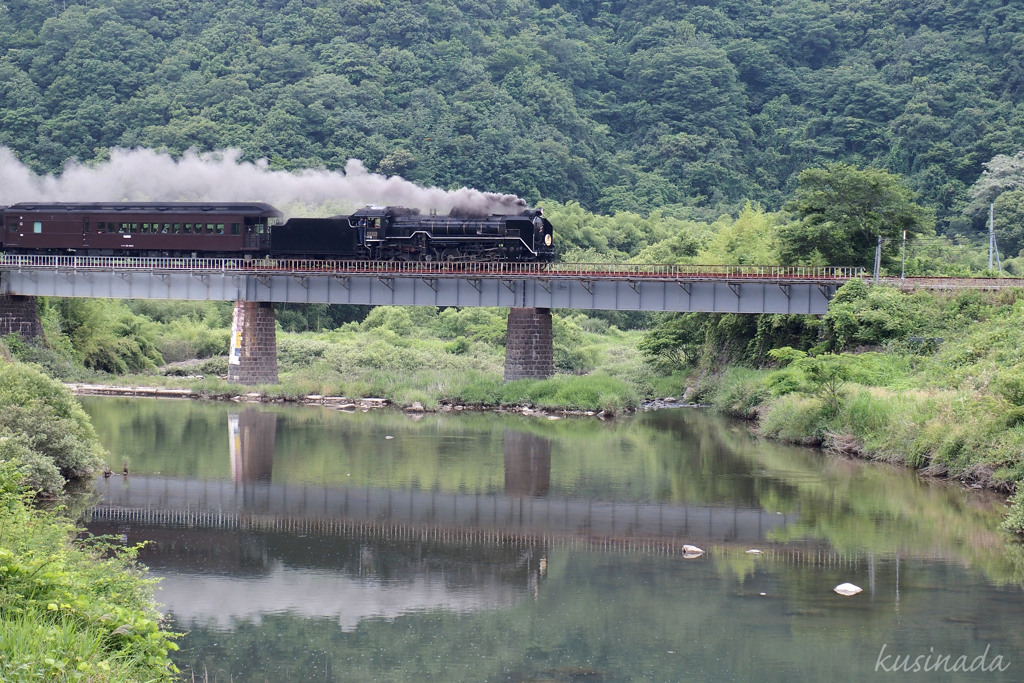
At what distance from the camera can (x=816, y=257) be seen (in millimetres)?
61844

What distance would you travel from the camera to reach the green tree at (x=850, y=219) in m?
62.7

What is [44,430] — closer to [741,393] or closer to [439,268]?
[439,268]

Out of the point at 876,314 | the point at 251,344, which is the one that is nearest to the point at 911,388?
the point at 876,314

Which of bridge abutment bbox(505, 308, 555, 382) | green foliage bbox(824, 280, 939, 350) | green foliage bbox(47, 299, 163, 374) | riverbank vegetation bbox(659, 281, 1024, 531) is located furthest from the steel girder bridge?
green foliage bbox(47, 299, 163, 374)

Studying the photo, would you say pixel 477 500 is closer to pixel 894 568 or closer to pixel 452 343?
pixel 894 568

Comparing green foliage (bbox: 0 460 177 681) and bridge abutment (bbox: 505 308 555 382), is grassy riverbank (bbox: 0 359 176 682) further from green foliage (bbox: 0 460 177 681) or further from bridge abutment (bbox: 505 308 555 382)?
bridge abutment (bbox: 505 308 555 382)

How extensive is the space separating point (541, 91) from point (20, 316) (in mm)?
71375

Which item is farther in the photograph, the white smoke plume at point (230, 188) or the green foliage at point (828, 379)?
the white smoke plume at point (230, 188)

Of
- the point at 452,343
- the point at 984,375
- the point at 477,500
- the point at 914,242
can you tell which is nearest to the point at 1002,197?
the point at 914,242

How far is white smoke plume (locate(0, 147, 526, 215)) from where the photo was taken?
67.6 m

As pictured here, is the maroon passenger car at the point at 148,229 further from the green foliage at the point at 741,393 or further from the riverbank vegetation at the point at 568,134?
the green foliage at the point at 741,393

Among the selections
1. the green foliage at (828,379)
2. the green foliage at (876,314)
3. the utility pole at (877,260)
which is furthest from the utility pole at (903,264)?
the green foliage at (828,379)

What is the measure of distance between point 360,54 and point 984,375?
97606mm

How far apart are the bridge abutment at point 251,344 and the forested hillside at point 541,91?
163 ft
